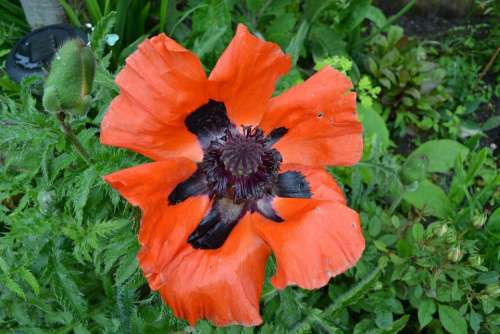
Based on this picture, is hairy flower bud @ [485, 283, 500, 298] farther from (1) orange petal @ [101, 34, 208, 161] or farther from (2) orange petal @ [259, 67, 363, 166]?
(1) orange petal @ [101, 34, 208, 161]

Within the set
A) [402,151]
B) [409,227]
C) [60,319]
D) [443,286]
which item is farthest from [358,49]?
[60,319]

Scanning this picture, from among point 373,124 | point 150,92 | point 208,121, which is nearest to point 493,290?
point 373,124

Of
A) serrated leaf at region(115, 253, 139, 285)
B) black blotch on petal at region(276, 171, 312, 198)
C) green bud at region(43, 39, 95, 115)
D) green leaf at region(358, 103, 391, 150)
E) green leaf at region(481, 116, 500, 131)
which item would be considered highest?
green bud at region(43, 39, 95, 115)

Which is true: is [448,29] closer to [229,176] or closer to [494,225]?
[494,225]

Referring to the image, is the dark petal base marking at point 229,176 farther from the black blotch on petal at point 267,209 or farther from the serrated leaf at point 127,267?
the serrated leaf at point 127,267

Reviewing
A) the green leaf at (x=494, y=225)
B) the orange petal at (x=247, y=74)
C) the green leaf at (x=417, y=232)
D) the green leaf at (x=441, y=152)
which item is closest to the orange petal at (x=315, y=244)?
the orange petal at (x=247, y=74)

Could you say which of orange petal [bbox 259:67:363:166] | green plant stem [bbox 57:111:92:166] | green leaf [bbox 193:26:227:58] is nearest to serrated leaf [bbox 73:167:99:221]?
green plant stem [bbox 57:111:92:166]
